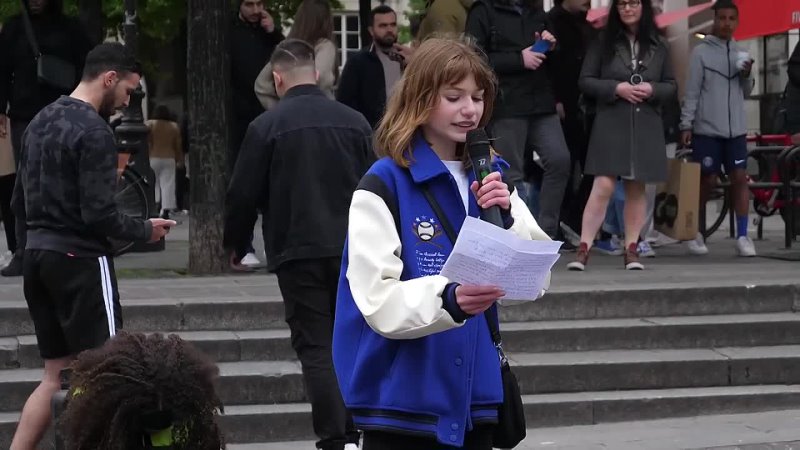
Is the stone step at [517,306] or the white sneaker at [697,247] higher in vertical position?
the stone step at [517,306]

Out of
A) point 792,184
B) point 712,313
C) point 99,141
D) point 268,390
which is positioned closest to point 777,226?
point 792,184

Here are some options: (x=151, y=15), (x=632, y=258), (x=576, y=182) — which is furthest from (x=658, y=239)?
(x=151, y=15)

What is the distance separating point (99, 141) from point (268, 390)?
89.7 inches

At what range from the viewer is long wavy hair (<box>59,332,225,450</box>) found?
3.34 m

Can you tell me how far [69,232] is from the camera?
21.2ft

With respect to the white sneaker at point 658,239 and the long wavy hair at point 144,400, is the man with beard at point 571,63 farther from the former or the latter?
the long wavy hair at point 144,400

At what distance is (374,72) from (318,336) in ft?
14.7

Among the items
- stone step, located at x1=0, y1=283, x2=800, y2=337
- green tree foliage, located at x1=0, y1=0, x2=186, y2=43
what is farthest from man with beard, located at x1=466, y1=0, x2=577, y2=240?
green tree foliage, located at x1=0, y1=0, x2=186, y2=43

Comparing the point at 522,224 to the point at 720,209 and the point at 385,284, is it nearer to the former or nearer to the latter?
the point at 385,284

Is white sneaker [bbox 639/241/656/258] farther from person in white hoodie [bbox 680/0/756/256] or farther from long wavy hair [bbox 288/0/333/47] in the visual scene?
long wavy hair [bbox 288/0/333/47]

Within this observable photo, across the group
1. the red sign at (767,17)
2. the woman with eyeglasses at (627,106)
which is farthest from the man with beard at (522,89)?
the red sign at (767,17)

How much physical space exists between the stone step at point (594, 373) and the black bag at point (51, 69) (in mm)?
2822

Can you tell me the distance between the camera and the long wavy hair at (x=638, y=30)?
34.3 feet

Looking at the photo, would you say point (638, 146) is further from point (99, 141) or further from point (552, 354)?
point (99, 141)
